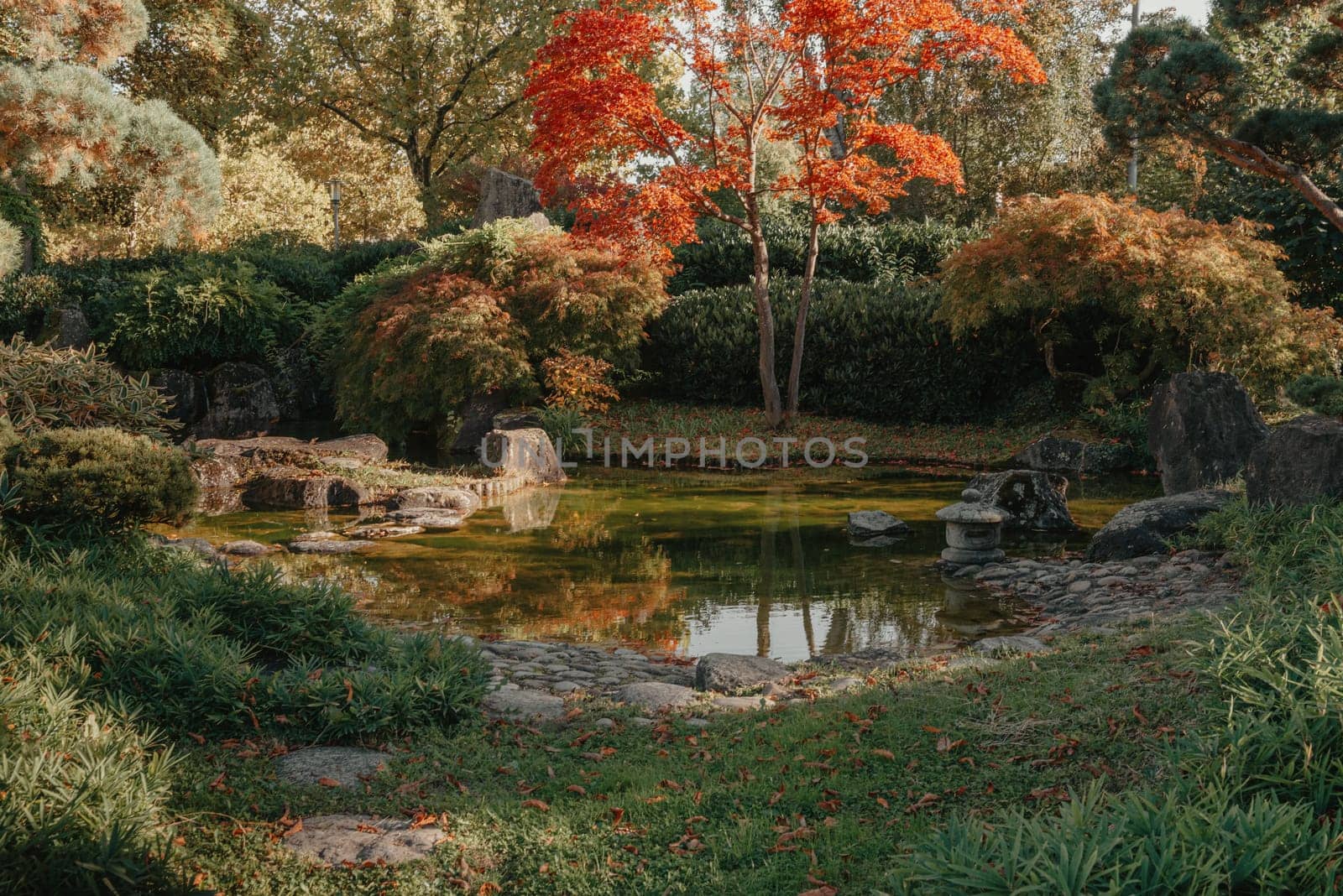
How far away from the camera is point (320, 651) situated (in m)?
4.90

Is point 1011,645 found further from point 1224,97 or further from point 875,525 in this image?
point 1224,97

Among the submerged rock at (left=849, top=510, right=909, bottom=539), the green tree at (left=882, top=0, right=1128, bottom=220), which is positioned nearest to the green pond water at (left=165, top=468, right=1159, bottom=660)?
the submerged rock at (left=849, top=510, right=909, bottom=539)

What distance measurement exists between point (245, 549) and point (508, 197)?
42.4 ft

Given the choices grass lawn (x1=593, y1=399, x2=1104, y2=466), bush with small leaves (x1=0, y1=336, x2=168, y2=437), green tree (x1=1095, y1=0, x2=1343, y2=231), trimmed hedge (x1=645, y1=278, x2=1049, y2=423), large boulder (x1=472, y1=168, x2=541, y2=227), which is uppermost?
large boulder (x1=472, y1=168, x2=541, y2=227)

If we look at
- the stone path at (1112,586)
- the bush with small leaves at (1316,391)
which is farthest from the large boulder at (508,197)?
the stone path at (1112,586)

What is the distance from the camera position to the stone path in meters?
6.19

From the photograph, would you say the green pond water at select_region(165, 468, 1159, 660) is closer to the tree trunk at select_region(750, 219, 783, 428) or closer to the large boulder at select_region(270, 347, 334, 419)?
the tree trunk at select_region(750, 219, 783, 428)

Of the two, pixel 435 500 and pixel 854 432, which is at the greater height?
pixel 854 432

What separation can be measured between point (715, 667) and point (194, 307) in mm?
14781

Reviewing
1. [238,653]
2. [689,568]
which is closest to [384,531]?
[689,568]

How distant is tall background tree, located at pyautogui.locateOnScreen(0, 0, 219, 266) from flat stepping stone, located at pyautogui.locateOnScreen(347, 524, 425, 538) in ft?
13.1

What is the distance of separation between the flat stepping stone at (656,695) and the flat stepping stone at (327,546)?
4.48 m

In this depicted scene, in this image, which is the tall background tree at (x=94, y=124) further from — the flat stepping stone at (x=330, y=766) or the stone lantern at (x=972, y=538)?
the stone lantern at (x=972, y=538)

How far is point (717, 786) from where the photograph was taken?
11.7ft
